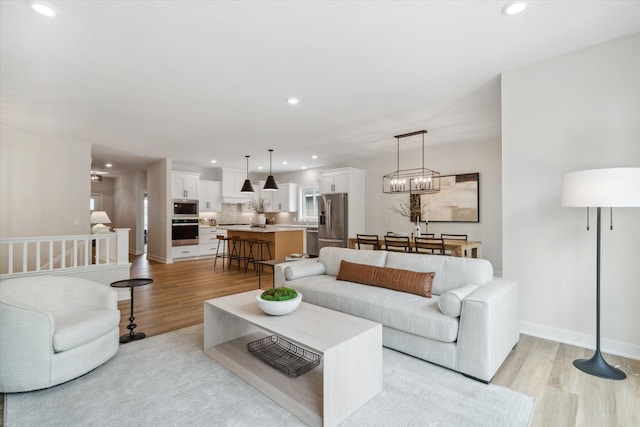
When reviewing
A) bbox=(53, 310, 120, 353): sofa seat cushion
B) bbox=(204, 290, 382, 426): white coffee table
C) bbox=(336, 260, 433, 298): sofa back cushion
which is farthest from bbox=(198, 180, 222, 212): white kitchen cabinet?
bbox=(204, 290, 382, 426): white coffee table

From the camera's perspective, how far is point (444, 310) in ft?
7.99

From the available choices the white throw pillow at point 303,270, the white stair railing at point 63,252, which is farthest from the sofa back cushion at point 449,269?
the white stair railing at point 63,252

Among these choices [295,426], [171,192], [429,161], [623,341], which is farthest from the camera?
[171,192]

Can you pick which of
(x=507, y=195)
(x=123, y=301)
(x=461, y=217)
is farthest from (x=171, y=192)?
(x=507, y=195)

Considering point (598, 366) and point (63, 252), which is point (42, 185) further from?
point (598, 366)

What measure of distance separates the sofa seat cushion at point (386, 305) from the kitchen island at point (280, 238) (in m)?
3.00

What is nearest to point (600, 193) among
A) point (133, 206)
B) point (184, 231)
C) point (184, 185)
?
point (184, 231)

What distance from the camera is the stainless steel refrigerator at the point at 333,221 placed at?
7582 mm

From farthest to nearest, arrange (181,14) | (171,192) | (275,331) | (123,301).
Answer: (171,192) < (123,301) < (181,14) < (275,331)

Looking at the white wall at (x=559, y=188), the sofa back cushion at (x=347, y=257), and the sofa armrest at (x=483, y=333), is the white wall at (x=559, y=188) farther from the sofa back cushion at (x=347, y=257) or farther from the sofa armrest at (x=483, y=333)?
the sofa back cushion at (x=347, y=257)

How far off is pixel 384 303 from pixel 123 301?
3.83 meters

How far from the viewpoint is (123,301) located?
4.46m

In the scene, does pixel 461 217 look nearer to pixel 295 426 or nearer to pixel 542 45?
pixel 542 45

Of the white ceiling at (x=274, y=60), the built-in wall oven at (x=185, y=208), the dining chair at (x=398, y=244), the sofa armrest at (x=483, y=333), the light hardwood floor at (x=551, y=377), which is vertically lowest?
the light hardwood floor at (x=551, y=377)
